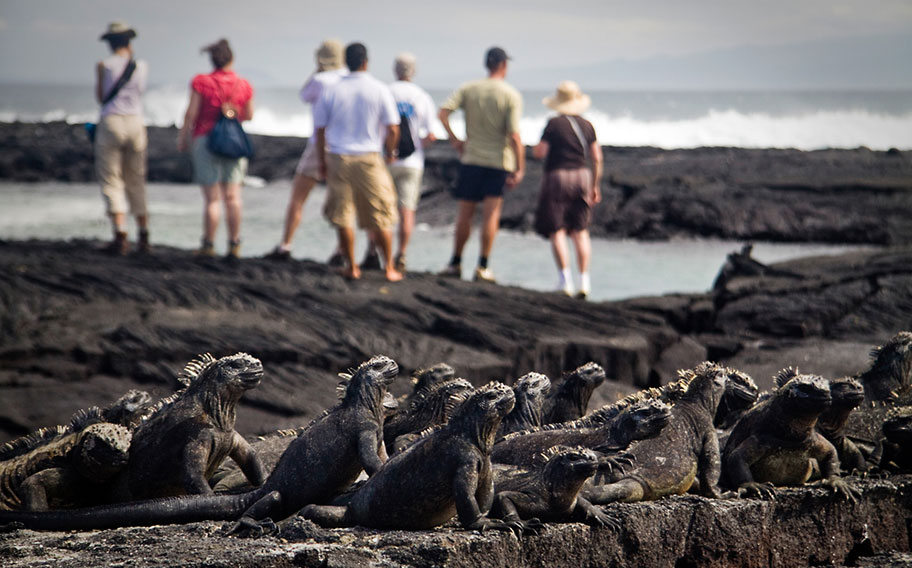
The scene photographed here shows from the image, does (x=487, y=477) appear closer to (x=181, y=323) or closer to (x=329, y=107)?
(x=181, y=323)

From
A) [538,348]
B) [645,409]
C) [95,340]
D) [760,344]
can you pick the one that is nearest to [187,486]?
[645,409]

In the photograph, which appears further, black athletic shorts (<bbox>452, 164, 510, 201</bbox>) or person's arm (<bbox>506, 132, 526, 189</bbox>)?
black athletic shorts (<bbox>452, 164, 510, 201</bbox>)

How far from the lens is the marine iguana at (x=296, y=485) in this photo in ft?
14.1

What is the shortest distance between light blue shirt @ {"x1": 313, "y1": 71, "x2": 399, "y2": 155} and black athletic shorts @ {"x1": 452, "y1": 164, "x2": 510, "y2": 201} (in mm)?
1364

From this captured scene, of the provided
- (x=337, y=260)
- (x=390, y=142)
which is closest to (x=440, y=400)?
(x=390, y=142)

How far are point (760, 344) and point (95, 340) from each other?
5.77m

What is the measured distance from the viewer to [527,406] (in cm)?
554

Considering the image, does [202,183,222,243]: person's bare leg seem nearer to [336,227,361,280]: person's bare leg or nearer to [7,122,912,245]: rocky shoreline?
[336,227,361,280]: person's bare leg

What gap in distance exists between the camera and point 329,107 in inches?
398

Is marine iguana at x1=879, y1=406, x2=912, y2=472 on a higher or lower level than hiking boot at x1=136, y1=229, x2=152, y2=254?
lower

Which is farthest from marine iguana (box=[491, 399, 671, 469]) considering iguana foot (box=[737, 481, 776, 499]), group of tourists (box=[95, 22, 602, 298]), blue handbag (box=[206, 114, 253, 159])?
blue handbag (box=[206, 114, 253, 159])

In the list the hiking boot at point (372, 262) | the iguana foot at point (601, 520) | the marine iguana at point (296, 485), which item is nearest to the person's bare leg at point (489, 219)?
the hiking boot at point (372, 262)

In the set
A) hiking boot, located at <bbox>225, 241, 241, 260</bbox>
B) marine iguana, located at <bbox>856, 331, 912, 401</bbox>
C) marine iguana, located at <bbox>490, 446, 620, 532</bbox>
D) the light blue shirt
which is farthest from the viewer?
hiking boot, located at <bbox>225, 241, 241, 260</bbox>

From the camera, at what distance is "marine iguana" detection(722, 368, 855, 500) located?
4.91m
